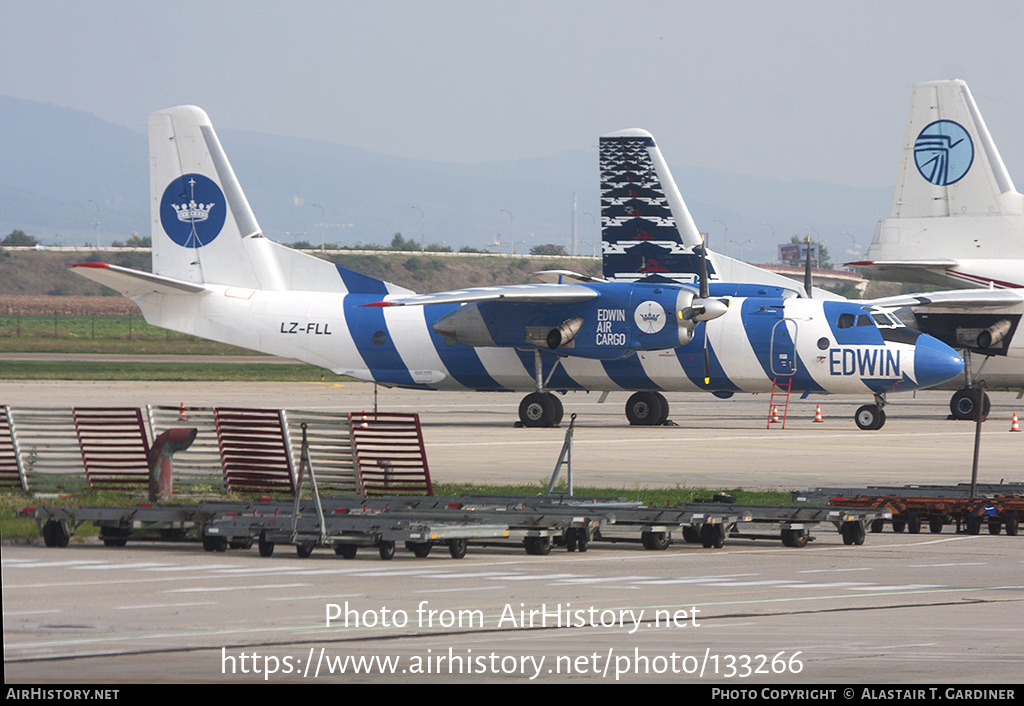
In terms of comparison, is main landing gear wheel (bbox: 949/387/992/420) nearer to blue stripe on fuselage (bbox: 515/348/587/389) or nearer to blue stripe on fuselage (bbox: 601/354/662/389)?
blue stripe on fuselage (bbox: 601/354/662/389)

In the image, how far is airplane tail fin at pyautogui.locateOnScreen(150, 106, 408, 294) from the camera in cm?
3366

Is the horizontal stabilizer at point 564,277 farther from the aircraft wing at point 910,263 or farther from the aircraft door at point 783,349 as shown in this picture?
the aircraft wing at point 910,263

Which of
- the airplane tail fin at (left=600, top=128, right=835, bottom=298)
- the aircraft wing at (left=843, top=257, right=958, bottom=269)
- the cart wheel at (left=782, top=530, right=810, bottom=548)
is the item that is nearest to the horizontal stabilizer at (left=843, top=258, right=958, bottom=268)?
the aircraft wing at (left=843, top=257, right=958, bottom=269)

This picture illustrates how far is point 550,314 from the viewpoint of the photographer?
30875 millimetres

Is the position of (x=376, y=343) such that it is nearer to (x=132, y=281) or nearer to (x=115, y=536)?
(x=132, y=281)

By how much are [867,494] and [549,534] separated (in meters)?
5.24

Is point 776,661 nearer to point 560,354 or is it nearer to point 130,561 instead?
point 130,561

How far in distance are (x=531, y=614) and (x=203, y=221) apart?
26.2m

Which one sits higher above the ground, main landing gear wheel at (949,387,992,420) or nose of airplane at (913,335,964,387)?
nose of airplane at (913,335,964,387)

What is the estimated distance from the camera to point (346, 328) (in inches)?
1275

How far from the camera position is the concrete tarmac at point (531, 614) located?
7.70m

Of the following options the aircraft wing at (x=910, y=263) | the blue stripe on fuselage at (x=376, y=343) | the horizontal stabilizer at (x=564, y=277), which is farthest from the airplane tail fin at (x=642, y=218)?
the aircraft wing at (x=910, y=263)

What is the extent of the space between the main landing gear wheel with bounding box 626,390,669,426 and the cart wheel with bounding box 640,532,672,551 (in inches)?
720

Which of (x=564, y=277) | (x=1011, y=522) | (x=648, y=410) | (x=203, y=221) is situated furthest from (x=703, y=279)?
(x=1011, y=522)
